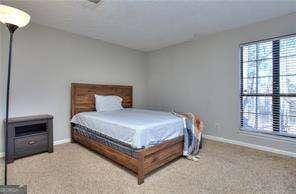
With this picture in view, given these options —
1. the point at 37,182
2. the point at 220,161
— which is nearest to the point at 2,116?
the point at 37,182

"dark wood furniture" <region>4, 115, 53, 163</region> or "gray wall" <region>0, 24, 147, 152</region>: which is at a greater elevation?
"gray wall" <region>0, 24, 147, 152</region>

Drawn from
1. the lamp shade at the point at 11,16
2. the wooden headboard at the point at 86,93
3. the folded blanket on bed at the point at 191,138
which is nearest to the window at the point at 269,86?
the folded blanket on bed at the point at 191,138

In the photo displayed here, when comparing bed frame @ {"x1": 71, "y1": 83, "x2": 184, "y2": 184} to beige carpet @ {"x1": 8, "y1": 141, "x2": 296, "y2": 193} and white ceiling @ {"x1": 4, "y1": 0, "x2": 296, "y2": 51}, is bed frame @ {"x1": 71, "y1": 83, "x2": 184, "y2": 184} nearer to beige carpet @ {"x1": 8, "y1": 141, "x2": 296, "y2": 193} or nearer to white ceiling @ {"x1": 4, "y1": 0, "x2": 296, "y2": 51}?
beige carpet @ {"x1": 8, "y1": 141, "x2": 296, "y2": 193}

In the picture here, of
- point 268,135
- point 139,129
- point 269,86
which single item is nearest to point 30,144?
point 139,129

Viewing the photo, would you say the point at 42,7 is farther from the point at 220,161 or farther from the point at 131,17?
the point at 220,161

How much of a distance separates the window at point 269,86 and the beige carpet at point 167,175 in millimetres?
610

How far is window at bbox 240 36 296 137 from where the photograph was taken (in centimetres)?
289

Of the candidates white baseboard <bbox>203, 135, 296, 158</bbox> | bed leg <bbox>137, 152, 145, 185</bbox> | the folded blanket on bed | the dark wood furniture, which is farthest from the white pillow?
white baseboard <bbox>203, 135, 296, 158</bbox>

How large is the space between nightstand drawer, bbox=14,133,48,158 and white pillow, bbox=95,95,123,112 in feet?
3.82

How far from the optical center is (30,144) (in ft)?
9.22

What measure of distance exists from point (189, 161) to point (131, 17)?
2515 mm

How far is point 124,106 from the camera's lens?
455 centimetres

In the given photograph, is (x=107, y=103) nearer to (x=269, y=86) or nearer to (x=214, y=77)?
(x=214, y=77)

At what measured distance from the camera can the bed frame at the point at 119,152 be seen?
2.12 m
